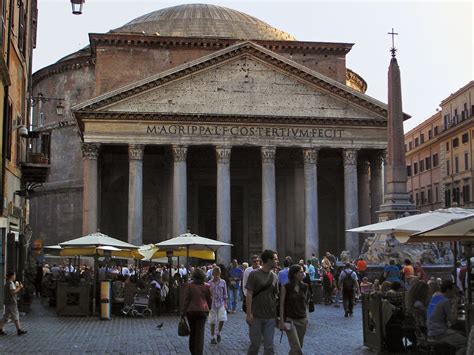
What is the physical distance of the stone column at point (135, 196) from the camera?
30.0 metres

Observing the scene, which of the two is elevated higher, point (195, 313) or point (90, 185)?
point (90, 185)

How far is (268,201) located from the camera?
102ft

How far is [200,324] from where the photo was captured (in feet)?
29.8

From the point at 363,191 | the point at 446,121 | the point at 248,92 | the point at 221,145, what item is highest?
the point at 446,121

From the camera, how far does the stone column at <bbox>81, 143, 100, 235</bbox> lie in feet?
98.4

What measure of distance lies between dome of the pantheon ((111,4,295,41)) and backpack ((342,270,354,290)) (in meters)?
26.8

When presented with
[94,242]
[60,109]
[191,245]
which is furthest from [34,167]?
[60,109]

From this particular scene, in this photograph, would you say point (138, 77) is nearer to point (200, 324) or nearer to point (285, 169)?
point (285, 169)

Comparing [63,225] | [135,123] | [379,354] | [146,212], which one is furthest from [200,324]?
[63,225]

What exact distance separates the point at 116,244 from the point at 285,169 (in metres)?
18.7

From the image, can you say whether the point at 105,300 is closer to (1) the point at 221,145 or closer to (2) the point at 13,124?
(2) the point at 13,124

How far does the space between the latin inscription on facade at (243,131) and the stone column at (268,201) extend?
2.56 ft

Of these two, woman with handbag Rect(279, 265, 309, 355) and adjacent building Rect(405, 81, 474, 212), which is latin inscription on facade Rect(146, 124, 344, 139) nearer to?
adjacent building Rect(405, 81, 474, 212)

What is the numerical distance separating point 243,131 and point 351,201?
5.56 meters
